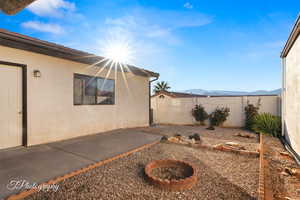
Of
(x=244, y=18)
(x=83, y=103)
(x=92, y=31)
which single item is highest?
(x=244, y=18)

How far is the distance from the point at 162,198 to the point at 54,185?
1.59 metres

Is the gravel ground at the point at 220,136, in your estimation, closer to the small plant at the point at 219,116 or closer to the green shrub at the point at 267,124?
the green shrub at the point at 267,124

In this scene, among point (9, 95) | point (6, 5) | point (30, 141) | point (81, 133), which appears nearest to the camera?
point (6, 5)

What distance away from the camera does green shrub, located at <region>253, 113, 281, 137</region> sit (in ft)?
18.4

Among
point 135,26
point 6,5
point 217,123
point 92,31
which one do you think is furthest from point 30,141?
point 217,123

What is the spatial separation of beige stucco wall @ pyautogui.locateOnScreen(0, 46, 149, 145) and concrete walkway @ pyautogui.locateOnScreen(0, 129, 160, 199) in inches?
20.4

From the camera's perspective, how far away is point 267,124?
5.89 m

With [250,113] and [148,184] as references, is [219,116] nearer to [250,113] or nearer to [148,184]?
[250,113]

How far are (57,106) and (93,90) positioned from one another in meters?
1.37

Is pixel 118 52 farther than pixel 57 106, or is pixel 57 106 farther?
pixel 118 52

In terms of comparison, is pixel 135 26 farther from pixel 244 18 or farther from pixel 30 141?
pixel 30 141

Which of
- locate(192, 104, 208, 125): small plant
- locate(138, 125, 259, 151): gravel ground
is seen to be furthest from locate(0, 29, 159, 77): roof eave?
locate(192, 104, 208, 125): small plant

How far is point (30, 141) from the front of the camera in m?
3.82

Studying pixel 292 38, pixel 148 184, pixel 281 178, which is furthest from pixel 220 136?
pixel 148 184
